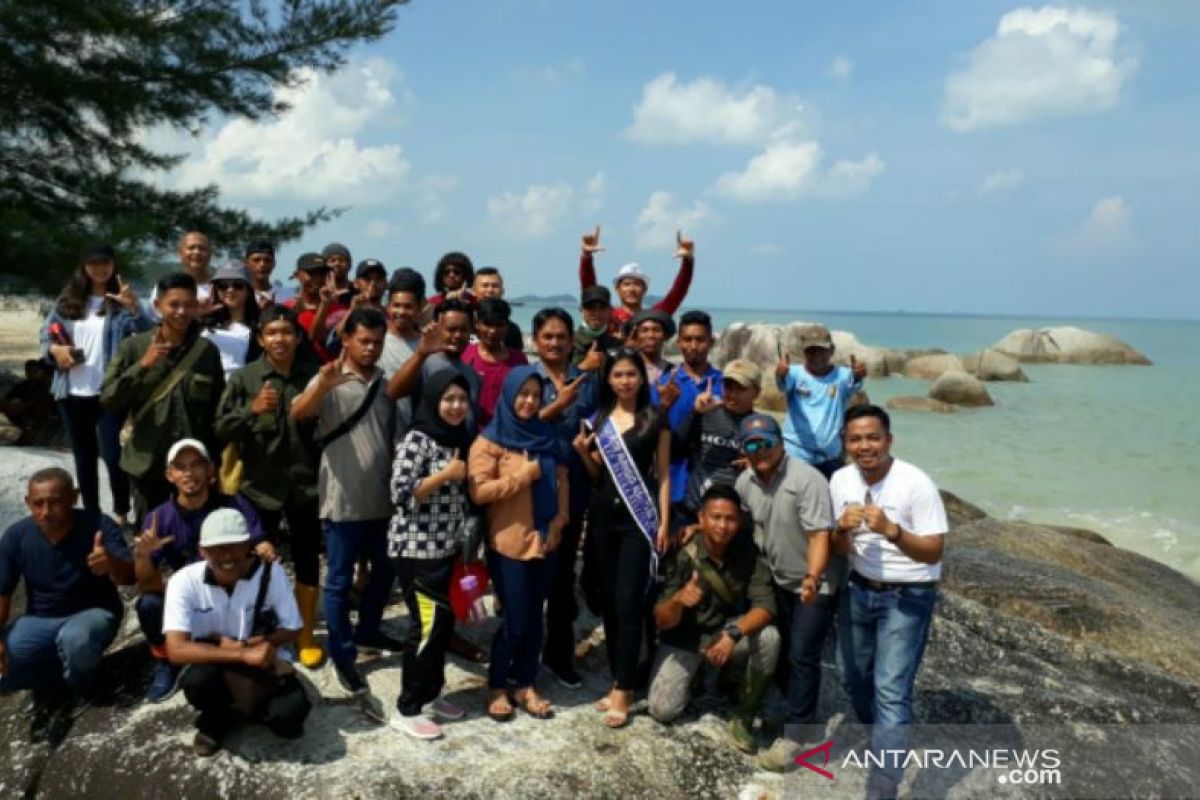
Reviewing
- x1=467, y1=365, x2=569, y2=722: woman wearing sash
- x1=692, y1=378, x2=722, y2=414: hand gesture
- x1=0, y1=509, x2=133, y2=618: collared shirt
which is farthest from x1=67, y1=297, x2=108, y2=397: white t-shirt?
x1=692, y1=378, x2=722, y2=414: hand gesture

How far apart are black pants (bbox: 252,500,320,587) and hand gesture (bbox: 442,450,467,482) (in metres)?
0.93

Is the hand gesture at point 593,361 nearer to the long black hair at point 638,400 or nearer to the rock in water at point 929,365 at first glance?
the long black hair at point 638,400

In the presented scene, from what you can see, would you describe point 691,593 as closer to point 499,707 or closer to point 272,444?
point 499,707

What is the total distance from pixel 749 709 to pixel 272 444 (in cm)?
287

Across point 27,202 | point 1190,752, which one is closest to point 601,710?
point 1190,752

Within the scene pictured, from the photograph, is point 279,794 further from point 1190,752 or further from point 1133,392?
point 1133,392

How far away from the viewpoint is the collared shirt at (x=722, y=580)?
4398mm

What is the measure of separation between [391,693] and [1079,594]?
564 cm

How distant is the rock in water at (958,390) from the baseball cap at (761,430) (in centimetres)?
2503

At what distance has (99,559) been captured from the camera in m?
4.16

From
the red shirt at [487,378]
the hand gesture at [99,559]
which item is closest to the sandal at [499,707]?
the red shirt at [487,378]

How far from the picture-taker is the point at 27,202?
362 inches

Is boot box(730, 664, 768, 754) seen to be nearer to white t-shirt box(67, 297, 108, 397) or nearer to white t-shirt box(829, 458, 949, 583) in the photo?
white t-shirt box(829, 458, 949, 583)

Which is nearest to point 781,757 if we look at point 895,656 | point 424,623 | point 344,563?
point 895,656
